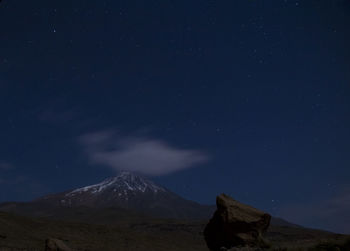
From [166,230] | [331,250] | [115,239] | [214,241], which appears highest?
[166,230]

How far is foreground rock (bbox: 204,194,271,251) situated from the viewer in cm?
1841

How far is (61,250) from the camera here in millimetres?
21859

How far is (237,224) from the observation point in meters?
18.6

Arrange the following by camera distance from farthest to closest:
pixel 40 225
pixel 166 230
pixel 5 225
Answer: pixel 166 230 → pixel 40 225 → pixel 5 225

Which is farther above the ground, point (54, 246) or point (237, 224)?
point (54, 246)

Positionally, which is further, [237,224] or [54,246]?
[54,246]

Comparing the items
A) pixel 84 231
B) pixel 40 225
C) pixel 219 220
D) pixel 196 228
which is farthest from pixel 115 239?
pixel 196 228

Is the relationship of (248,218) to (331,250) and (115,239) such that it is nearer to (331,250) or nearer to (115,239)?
(331,250)

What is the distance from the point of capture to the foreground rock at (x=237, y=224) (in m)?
18.4

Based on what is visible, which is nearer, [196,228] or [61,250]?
[61,250]

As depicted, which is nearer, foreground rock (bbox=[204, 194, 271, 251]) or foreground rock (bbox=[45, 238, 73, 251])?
foreground rock (bbox=[204, 194, 271, 251])

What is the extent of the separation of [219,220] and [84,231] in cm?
6484

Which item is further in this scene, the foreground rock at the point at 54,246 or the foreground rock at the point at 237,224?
the foreground rock at the point at 54,246

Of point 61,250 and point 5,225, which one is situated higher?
point 5,225
